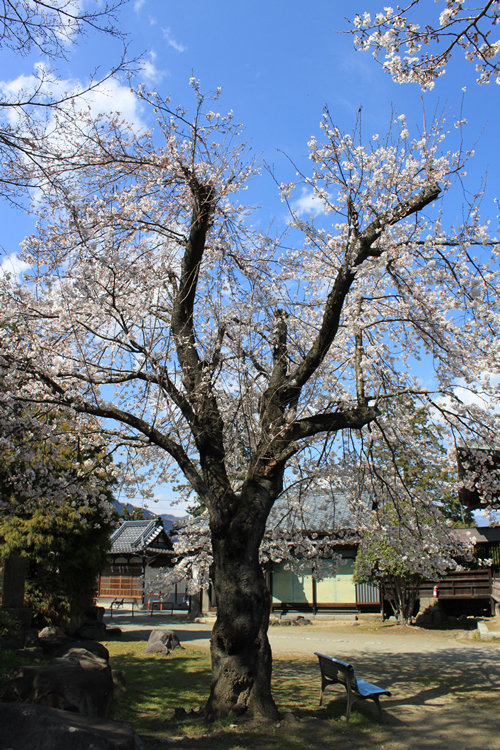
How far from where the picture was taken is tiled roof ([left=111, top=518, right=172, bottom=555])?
2889 cm

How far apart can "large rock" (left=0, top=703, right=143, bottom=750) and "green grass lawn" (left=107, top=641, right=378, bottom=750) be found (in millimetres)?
1213

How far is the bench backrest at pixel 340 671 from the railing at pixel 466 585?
12578 millimetres

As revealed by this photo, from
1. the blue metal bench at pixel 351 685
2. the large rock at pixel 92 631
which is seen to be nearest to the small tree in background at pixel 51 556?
the large rock at pixel 92 631

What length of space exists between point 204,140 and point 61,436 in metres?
5.09

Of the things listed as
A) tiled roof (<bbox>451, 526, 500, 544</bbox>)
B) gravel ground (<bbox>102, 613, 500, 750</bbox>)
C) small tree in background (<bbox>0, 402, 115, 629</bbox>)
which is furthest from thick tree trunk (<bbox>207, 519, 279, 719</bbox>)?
tiled roof (<bbox>451, 526, 500, 544</bbox>)

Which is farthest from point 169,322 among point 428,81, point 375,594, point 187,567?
point 375,594

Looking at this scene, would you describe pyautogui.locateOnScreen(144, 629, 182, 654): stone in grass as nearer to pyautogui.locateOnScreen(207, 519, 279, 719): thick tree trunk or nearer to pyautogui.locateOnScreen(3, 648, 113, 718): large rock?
pyautogui.locateOnScreen(3, 648, 113, 718): large rock

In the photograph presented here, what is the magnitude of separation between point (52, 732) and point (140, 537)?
27.5m

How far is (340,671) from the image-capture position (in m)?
6.41

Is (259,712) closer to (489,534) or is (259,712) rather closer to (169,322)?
(169,322)

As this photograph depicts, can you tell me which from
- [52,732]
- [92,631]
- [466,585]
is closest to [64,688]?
[52,732]

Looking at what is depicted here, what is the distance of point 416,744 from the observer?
17.3 feet

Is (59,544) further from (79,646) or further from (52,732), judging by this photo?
(52,732)

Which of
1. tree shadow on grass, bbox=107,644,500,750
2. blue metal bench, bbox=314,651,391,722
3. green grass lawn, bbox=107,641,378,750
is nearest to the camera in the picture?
green grass lawn, bbox=107,641,378,750
